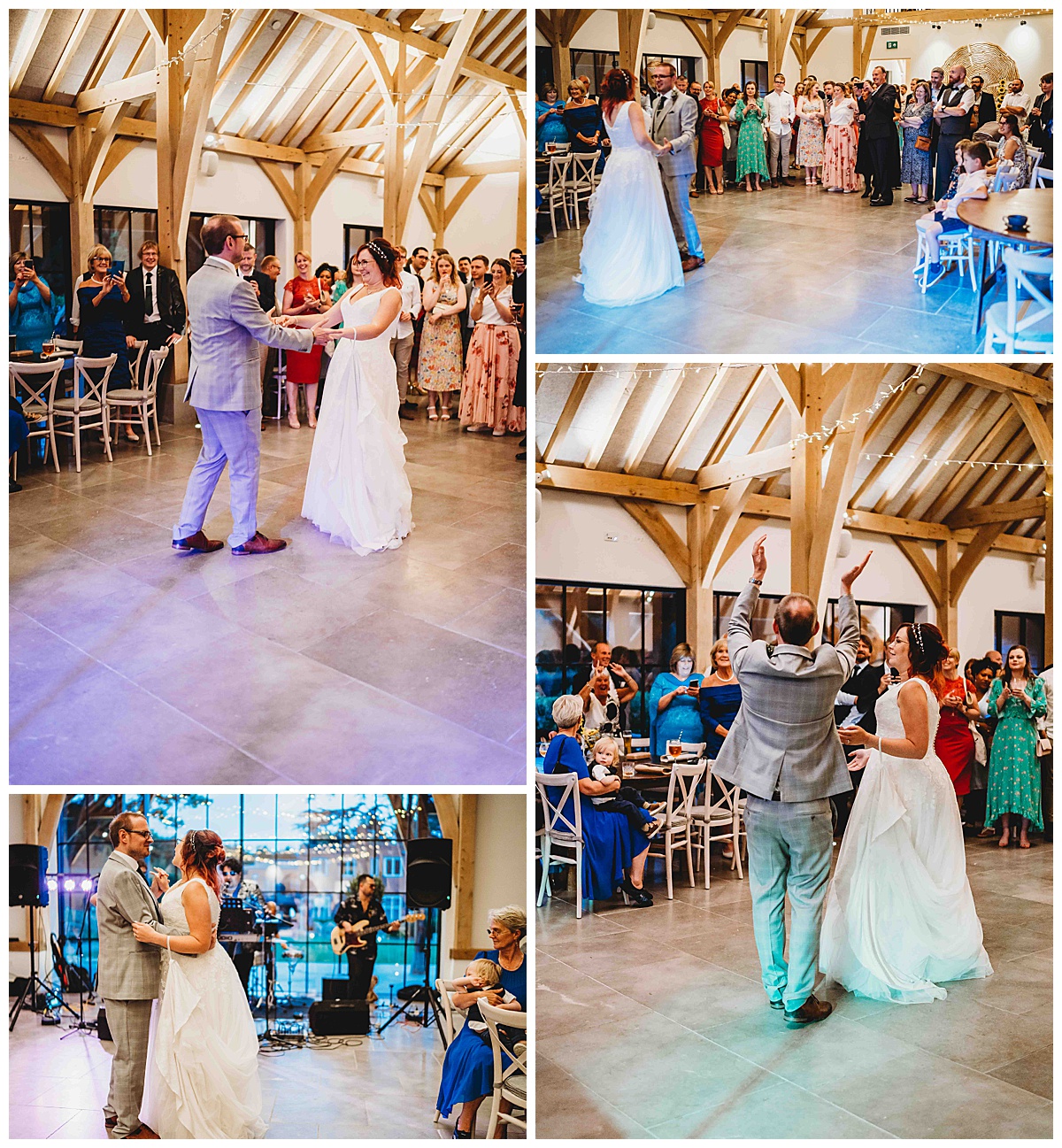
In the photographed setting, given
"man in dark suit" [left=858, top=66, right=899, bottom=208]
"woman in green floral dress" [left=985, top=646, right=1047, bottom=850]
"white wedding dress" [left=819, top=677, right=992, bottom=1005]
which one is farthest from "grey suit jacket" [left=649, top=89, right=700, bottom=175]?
"woman in green floral dress" [left=985, top=646, right=1047, bottom=850]

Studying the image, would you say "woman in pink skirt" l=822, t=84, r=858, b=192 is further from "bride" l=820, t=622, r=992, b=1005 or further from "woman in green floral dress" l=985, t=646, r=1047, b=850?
"woman in green floral dress" l=985, t=646, r=1047, b=850

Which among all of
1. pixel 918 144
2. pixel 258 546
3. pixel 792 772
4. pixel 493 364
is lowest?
pixel 792 772

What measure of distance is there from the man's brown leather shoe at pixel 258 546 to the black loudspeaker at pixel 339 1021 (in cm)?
→ 344

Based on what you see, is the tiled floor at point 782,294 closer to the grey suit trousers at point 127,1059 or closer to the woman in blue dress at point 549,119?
the woman in blue dress at point 549,119

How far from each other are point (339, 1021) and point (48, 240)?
15.3ft

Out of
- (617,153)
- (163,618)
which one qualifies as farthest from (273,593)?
(617,153)

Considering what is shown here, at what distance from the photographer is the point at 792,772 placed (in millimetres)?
3227

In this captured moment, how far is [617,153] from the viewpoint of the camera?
3.62m

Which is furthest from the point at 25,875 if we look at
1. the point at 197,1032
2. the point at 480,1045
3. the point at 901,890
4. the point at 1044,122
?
the point at 1044,122

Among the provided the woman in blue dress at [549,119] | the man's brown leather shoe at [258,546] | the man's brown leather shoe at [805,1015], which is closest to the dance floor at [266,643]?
the man's brown leather shoe at [258,546]

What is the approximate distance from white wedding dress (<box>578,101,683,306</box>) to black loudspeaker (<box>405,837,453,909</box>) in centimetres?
273

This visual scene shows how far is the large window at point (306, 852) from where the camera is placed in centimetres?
909

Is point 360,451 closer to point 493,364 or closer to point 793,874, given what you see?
point 493,364

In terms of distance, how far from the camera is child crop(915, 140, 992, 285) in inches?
133
